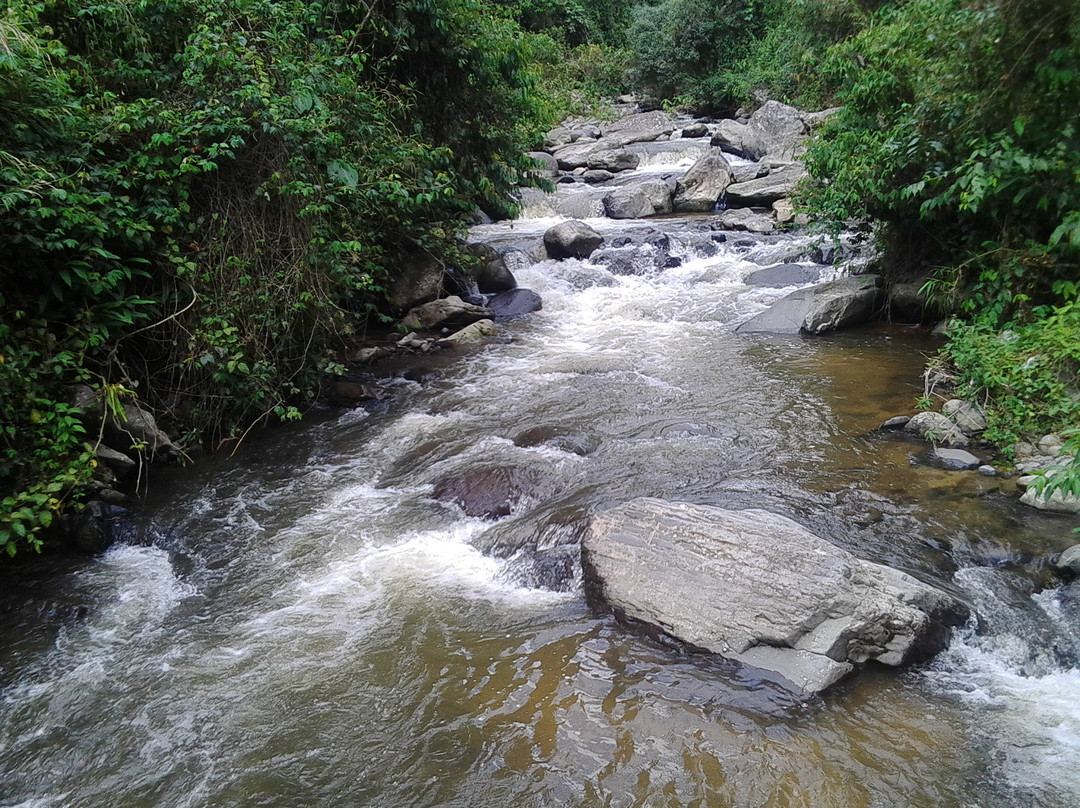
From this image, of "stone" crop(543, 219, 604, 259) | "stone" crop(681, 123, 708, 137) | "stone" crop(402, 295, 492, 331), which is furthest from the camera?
"stone" crop(681, 123, 708, 137)

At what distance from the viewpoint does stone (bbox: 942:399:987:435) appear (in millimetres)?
5637

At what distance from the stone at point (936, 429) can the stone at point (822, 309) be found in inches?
125

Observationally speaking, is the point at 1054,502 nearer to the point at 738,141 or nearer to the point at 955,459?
the point at 955,459

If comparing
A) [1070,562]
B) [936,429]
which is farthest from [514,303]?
[1070,562]

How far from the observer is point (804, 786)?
9.31 feet

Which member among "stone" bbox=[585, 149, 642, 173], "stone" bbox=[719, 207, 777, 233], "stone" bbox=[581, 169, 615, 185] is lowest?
"stone" bbox=[719, 207, 777, 233]

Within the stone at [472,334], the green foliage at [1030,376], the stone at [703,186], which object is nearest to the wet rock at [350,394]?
the stone at [472,334]

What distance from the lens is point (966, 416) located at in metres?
5.72

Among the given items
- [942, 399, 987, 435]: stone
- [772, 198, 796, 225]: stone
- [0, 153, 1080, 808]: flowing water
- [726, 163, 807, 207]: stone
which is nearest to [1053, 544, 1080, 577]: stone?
[0, 153, 1080, 808]: flowing water

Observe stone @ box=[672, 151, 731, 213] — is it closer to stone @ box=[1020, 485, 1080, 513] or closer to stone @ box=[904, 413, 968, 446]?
stone @ box=[904, 413, 968, 446]

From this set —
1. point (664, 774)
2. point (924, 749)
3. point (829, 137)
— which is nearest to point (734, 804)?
point (664, 774)

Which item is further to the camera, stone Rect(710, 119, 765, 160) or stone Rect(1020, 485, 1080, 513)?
stone Rect(710, 119, 765, 160)

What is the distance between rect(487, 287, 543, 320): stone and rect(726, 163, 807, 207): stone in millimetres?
6968

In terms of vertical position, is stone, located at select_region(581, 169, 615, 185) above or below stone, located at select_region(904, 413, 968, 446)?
above
